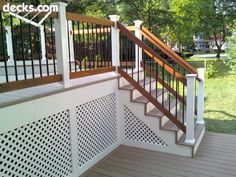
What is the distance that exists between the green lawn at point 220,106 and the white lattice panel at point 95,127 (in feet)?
7.36

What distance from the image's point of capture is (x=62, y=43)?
3.01 metres

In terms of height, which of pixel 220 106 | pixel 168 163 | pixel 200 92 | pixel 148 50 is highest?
pixel 148 50

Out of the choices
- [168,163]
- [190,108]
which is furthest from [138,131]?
[190,108]

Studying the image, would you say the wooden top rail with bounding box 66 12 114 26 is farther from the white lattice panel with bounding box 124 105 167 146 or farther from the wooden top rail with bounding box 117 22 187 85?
the white lattice panel with bounding box 124 105 167 146

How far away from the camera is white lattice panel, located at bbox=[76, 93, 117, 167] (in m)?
3.49

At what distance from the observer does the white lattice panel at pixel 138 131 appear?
416 centimetres

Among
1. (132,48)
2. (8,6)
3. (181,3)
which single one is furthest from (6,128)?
(181,3)

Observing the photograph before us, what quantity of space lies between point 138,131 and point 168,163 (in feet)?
2.60

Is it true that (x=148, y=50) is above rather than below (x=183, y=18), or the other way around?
below

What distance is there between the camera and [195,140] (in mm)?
4047

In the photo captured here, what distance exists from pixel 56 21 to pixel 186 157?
2.75 meters

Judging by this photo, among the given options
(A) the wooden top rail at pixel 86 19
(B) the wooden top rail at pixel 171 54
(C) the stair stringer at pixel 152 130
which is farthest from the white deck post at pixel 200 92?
(A) the wooden top rail at pixel 86 19

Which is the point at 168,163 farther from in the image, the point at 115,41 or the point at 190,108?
the point at 115,41

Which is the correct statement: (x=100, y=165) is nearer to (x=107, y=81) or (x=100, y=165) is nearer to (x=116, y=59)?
(x=107, y=81)
